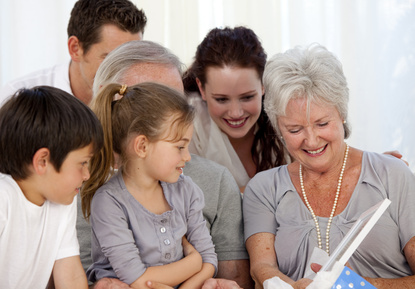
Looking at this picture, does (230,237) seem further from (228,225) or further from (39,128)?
(39,128)

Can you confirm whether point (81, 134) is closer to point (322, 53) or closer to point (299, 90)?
point (299, 90)

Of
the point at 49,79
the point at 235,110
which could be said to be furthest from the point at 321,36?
the point at 49,79

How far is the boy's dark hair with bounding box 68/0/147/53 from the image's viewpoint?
2.62 m

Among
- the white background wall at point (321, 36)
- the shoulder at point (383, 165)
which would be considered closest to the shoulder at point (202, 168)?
the shoulder at point (383, 165)

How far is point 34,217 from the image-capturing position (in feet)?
5.23

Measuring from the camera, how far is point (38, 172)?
1524mm

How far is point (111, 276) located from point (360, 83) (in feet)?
8.55

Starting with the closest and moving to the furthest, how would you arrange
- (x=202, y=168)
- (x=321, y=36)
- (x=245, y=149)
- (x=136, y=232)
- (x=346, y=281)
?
(x=346, y=281) → (x=136, y=232) → (x=202, y=168) → (x=245, y=149) → (x=321, y=36)

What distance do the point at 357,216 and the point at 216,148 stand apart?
1001 millimetres

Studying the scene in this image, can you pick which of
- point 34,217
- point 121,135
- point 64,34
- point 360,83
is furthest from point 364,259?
point 64,34

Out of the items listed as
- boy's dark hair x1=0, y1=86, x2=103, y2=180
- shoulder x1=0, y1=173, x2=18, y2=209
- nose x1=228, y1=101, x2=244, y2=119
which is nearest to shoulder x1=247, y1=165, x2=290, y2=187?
nose x1=228, y1=101, x2=244, y2=119

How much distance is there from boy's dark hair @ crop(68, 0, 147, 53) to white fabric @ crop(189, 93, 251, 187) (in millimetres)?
508

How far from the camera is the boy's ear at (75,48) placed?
2.70m

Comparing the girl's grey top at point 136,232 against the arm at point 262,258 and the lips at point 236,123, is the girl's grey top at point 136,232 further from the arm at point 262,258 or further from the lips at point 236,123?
the lips at point 236,123
